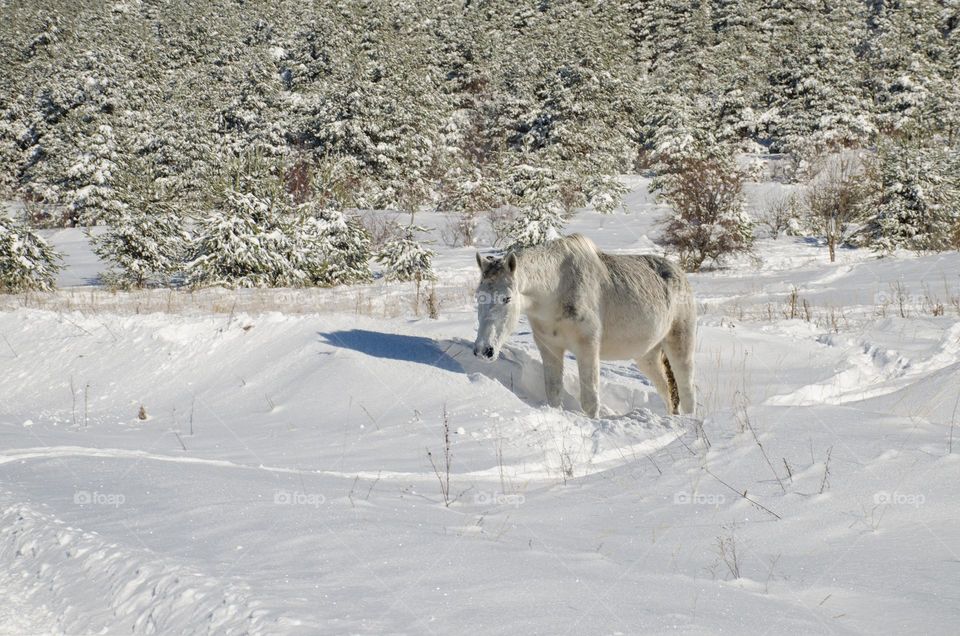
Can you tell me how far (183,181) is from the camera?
37.2 m

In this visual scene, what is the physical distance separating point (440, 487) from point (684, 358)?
4117mm

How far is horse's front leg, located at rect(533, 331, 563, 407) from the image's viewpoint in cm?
679

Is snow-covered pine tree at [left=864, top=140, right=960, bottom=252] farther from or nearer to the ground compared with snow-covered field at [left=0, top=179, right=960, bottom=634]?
farther from the ground

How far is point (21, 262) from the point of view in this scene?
18000 mm

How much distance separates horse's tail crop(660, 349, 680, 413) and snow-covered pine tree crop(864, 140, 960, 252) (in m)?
17.4

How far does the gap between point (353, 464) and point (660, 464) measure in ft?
6.71

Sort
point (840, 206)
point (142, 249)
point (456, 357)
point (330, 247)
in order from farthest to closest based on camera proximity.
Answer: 1. point (840, 206)
2. point (142, 249)
3. point (330, 247)
4. point (456, 357)

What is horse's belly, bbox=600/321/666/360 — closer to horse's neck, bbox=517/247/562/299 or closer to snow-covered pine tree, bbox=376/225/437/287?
horse's neck, bbox=517/247/562/299

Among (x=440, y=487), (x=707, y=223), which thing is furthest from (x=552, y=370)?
(x=707, y=223)

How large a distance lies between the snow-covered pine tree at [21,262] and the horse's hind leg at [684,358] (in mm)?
16350

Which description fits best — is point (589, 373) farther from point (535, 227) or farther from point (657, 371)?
point (535, 227)

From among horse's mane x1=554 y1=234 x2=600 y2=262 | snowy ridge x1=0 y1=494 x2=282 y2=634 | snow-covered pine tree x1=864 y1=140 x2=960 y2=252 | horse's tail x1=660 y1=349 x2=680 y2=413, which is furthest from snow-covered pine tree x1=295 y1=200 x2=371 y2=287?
snow-covered pine tree x1=864 y1=140 x2=960 y2=252

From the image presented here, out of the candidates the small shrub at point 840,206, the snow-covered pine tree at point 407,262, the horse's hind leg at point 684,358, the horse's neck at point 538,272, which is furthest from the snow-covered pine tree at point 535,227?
the horse's neck at point 538,272

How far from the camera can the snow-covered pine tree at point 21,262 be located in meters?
18.0
